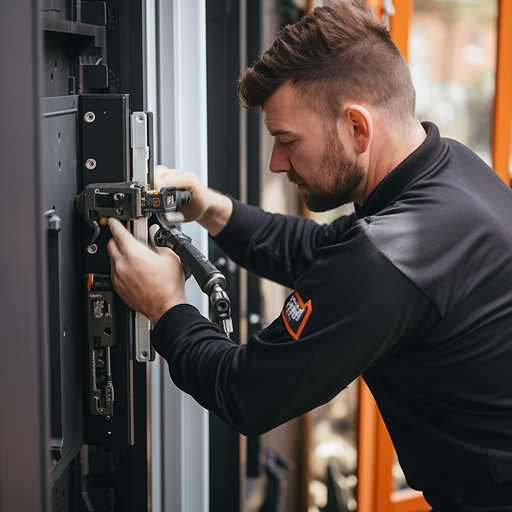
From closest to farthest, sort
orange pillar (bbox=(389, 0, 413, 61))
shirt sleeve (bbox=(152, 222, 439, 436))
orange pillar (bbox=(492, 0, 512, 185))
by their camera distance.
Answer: shirt sleeve (bbox=(152, 222, 439, 436)) < orange pillar (bbox=(389, 0, 413, 61)) < orange pillar (bbox=(492, 0, 512, 185))

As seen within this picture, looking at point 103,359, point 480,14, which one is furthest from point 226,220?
point 480,14

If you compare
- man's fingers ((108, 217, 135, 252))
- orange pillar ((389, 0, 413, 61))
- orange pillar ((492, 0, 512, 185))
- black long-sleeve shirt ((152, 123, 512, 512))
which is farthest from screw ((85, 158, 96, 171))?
orange pillar ((492, 0, 512, 185))

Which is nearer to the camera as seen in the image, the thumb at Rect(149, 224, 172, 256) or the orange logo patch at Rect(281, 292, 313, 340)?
the orange logo patch at Rect(281, 292, 313, 340)

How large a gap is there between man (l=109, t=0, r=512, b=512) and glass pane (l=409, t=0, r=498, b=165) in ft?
4.04

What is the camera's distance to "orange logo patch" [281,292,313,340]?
88 centimetres

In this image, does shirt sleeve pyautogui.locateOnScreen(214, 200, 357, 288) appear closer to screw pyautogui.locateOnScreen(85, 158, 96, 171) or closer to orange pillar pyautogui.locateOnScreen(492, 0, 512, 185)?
screw pyautogui.locateOnScreen(85, 158, 96, 171)

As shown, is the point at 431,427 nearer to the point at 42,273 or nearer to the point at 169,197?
the point at 169,197

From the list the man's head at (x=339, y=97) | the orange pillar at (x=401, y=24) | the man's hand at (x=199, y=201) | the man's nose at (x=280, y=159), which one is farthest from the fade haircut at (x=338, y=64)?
the orange pillar at (x=401, y=24)

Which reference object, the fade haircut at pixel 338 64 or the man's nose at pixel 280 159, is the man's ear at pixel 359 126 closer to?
the fade haircut at pixel 338 64

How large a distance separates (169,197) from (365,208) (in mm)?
395

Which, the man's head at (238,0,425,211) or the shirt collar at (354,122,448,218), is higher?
the man's head at (238,0,425,211)

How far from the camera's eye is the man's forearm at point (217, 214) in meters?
1.35

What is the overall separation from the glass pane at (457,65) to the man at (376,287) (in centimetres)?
123

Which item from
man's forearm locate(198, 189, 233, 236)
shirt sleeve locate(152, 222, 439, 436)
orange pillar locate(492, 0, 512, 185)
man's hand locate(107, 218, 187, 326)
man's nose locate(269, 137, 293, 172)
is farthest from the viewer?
orange pillar locate(492, 0, 512, 185)
